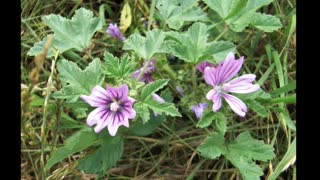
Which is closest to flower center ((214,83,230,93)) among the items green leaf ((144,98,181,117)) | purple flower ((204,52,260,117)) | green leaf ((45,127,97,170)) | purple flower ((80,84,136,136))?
purple flower ((204,52,260,117))

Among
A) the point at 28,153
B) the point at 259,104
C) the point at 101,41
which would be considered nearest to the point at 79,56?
the point at 101,41

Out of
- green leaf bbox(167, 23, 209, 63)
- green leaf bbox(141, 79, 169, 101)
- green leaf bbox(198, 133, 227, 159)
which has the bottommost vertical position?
green leaf bbox(198, 133, 227, 159)

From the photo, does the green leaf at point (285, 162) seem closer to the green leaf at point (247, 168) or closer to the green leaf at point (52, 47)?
the green leaf at point (247, 168)

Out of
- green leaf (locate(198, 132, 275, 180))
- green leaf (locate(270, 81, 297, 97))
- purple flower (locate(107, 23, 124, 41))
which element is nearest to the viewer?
green leaf (locate(198, 132, 275, 180))

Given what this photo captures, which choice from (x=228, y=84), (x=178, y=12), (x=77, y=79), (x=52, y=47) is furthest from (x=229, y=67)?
(x=52, y=47)

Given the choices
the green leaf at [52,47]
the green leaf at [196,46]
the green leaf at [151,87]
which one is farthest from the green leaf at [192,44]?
the green leaf at [52,47]

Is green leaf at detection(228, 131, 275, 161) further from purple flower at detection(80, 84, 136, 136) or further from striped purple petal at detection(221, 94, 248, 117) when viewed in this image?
purple flower at detection(80, 84, 136, 136)

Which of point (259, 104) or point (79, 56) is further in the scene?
point (79, 56)

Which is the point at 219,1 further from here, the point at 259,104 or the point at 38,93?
the point at 38,93
